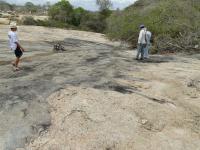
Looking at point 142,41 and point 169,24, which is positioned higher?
point 169,24

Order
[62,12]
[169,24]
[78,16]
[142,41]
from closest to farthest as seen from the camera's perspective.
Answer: [142,41]
[169,24]
[78,16]
[62,12]

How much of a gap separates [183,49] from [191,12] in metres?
3.99

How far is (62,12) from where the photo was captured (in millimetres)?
55094

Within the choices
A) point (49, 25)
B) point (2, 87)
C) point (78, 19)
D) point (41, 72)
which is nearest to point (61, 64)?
point (41, 72)

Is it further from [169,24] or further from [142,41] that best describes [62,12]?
[142,41]

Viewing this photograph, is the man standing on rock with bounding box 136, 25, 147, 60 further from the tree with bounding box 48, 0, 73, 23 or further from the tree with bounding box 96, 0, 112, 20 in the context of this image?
the tree with bounding box 96, 0, 112, 20

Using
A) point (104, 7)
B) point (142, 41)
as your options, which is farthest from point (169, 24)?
point (104, 7)

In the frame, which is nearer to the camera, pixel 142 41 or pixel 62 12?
pixel 142 41

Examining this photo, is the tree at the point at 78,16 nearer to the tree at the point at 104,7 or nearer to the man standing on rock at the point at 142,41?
the tree at the point at 104,7

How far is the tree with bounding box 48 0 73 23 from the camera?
54831 millimetres

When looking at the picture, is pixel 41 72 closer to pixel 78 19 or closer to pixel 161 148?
pixel 161 148

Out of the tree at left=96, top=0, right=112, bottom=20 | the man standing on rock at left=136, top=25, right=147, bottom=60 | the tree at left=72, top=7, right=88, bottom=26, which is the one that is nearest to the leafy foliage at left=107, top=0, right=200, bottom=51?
the man standing on rock at left=136, top=25, right=147, bottom=60

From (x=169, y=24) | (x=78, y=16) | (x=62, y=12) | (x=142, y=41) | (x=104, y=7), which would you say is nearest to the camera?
(x=142, y=41)

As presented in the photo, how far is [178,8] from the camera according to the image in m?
24.1
